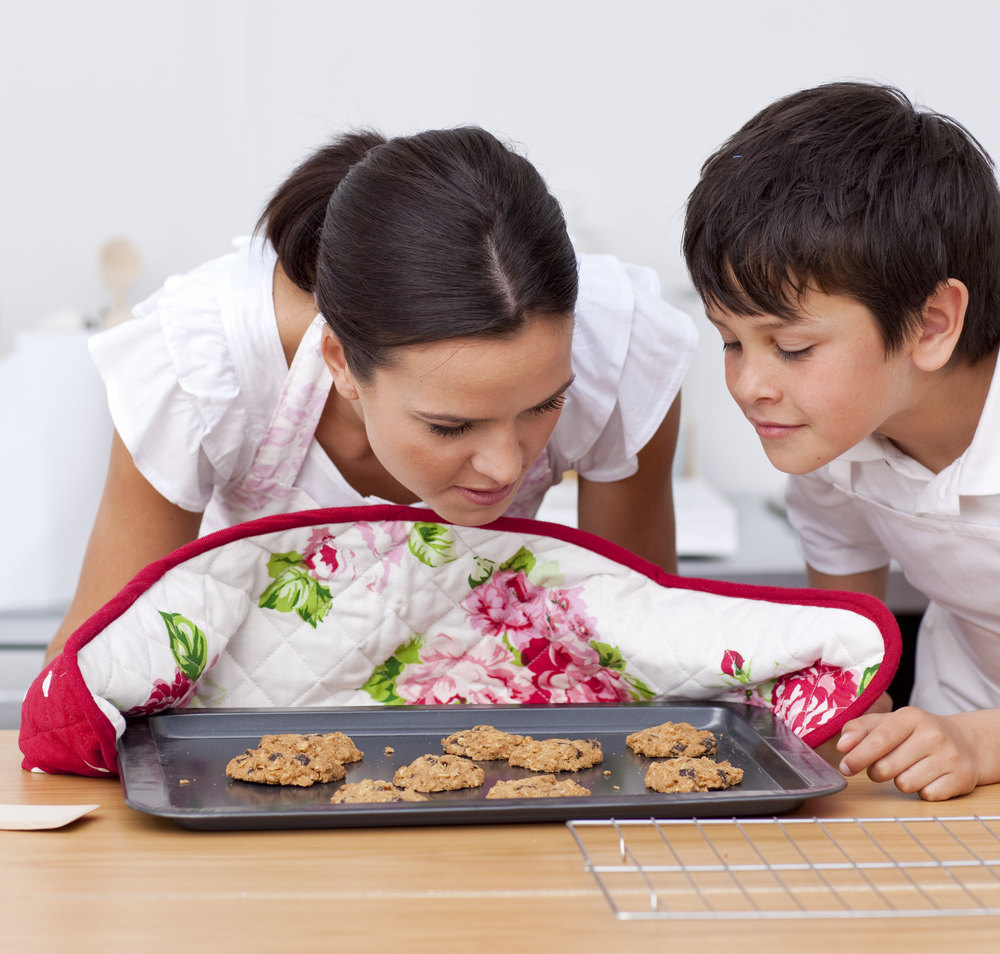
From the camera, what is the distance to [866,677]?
0.91 meters

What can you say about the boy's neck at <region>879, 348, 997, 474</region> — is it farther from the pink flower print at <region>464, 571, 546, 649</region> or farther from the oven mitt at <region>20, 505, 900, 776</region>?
the pink flower print at <region>464, 571, 546, 649</region>

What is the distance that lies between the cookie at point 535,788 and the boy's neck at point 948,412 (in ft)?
1.78

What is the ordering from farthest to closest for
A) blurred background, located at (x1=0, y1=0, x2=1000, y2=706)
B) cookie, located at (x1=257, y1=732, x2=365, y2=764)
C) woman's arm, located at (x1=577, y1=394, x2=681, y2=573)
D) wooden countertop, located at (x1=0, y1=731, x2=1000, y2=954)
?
blurred background, located at (x1=0, y1=0, x2=1000, y2=706) < woman's arm, located at (x1=577, y1=394, x2=681, y2=573) < cookie, located at (x1=257, y1=732, x2=365, y2=764) < wooden countertop, located at (x1=0, y1=731, x2=1000, y2=954)

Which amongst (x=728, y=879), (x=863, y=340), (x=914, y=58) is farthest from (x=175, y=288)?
(x=914, y=58)

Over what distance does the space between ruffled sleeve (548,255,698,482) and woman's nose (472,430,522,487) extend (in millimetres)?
276

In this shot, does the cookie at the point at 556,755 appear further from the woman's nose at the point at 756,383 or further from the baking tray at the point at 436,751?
the woman's nose at the point at 756,383

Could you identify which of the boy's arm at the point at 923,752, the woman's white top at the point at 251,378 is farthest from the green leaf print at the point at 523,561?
the boy's arm at the point at 923,752

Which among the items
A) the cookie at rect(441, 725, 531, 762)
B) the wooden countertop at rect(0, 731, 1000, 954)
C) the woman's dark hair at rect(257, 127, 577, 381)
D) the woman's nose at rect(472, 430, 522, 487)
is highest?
the woman's dark hair at rect(257, 127, 577, 381)

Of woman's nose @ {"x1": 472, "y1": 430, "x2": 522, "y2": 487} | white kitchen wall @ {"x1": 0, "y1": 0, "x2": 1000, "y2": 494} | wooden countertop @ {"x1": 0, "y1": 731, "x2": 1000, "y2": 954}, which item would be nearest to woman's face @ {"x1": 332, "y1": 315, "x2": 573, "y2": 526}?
woman's nose @ {"x1": 472, "y1": 430, "x2": 522, "y2": 487}

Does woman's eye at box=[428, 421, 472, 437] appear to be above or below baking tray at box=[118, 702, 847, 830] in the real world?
above

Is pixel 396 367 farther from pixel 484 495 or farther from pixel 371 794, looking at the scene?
pixel 371 794

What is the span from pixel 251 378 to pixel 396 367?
10.3 inches

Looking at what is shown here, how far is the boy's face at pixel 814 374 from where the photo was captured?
3.12 feet

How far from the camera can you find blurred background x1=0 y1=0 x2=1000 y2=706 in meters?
2.22
